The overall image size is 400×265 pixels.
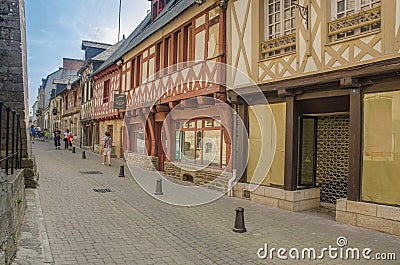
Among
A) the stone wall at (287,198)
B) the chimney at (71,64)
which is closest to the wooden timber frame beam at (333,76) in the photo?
the stone wall at (287,198)

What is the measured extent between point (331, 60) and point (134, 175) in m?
8.23

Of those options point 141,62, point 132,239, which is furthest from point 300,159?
point 141,62

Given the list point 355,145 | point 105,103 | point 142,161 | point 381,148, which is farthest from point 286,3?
point 105,103

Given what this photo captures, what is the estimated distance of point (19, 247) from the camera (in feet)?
13.7

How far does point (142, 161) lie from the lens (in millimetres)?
14375

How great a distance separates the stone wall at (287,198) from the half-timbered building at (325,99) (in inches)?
0.9

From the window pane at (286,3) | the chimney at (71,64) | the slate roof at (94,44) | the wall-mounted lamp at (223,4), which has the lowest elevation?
the window pane at (286,3)

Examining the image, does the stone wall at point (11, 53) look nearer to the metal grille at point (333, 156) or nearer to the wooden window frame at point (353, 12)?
the wooden window frame at point (353, 12)

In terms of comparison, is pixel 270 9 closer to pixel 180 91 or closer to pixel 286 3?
pixel 286 3

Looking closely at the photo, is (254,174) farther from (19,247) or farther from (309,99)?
(19,247)

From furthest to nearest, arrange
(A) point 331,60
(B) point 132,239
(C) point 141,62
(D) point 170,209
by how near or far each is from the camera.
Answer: (C) point 141,62, (D) point 170,209, (A) point 331,60, (B) point 132,239

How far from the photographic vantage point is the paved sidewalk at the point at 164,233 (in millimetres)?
4430

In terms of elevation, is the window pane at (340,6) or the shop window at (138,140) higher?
the window pane at (340,6)

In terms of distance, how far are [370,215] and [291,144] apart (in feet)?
6.92
